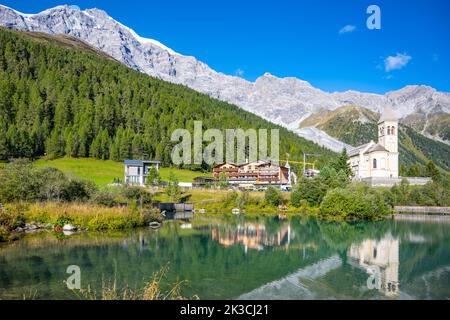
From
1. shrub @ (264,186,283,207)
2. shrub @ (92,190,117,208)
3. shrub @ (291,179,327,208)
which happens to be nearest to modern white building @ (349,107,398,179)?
shrub @ (291,179,327,208)

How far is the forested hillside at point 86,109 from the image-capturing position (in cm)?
9812

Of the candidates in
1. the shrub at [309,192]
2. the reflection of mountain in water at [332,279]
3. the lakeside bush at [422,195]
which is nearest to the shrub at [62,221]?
the reflection of mountain in water at [332,279]

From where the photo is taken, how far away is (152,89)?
152625 millimetres

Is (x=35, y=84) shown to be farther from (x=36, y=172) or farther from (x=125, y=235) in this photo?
(x=125, y=235)

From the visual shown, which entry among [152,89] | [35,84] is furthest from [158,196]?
[152,89]

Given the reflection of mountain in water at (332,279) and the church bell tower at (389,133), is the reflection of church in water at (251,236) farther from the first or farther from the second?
the church bell tower at (389,133)

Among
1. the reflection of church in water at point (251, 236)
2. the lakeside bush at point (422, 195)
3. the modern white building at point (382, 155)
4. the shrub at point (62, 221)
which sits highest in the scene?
the modern white building at point (382, 155)

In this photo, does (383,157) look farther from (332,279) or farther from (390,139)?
(332,279)

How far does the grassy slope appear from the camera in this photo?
8169 centimetres

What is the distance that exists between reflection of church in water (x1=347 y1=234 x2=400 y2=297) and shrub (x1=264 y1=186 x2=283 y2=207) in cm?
3275

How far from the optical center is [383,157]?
8550cm

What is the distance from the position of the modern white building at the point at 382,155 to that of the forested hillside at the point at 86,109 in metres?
41.8

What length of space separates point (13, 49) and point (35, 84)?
28.3 metres

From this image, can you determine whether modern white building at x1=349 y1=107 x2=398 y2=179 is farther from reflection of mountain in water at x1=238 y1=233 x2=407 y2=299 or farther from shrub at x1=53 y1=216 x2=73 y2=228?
shrub at x1=53 y1=216 x2=73 y2=228
